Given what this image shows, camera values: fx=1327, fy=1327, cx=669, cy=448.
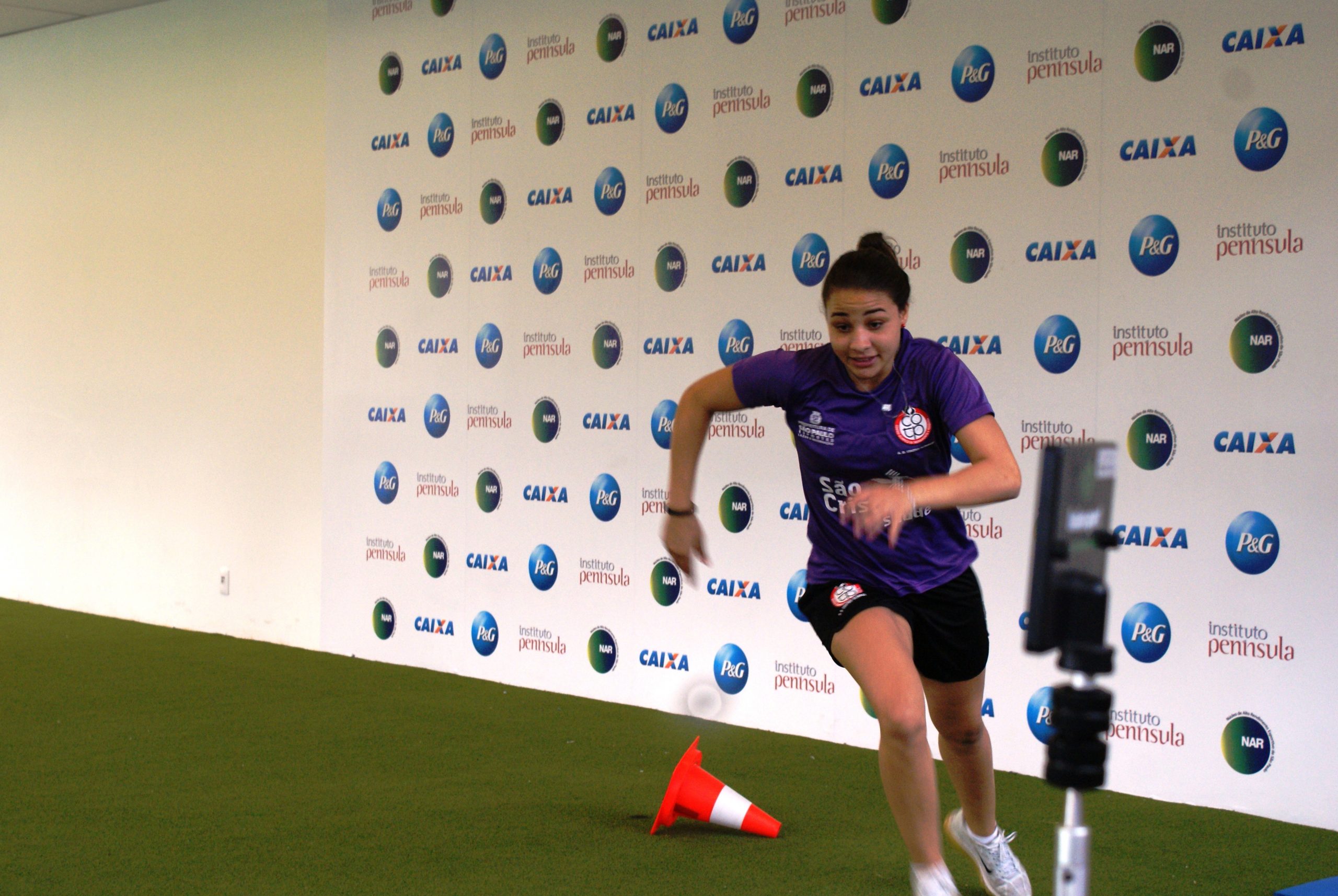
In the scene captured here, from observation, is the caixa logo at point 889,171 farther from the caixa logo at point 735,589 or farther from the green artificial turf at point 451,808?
the green artificial turf at point 451,808

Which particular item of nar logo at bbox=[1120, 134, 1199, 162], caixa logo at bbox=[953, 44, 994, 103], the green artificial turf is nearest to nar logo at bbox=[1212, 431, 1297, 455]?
nar logo at bbox=[1120, 134, 1199, 162]

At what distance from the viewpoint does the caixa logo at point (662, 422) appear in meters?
5.32

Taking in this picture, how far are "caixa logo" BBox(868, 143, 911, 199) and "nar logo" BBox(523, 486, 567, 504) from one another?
188cm

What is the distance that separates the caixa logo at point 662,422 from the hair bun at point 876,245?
2.44 m

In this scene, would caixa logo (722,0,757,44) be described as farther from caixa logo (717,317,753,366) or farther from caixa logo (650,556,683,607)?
caixa logo (650,556,683,607)

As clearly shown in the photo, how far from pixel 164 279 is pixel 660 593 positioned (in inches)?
143

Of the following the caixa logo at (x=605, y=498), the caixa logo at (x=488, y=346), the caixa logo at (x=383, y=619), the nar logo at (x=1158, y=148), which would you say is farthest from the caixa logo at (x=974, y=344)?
the caixa logo at (x=383, y=619)

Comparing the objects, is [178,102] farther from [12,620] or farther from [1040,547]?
[1040,547]

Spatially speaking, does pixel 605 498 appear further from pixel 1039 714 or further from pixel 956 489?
pixel 956 489

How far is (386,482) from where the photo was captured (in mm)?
6320

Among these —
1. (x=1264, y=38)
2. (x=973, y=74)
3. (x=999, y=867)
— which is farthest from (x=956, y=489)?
(x=973, y=74)

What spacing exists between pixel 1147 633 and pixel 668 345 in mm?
2145

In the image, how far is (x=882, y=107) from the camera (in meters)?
4.74

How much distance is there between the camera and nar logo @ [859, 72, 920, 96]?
4.66 meters
